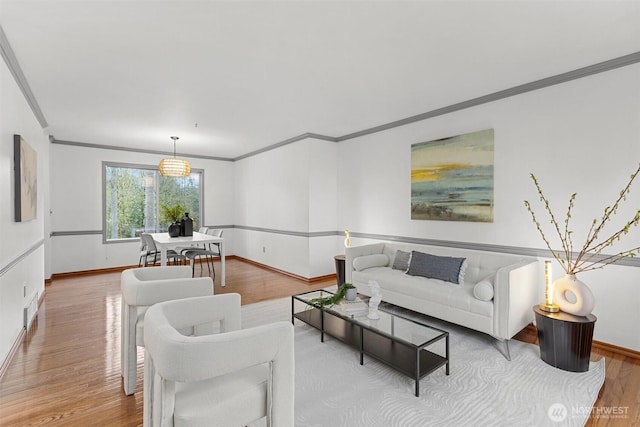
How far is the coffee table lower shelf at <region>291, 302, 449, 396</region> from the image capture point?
2.21 metres

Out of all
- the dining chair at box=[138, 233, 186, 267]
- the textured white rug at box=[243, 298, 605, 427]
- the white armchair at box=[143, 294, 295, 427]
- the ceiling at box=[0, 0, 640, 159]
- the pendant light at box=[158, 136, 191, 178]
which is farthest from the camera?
the pendant light at box=[158, 136, 191, 178]

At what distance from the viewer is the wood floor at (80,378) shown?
1948 mm

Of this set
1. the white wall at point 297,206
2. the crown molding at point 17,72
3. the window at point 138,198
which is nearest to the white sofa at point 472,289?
the white wall at point 297,206

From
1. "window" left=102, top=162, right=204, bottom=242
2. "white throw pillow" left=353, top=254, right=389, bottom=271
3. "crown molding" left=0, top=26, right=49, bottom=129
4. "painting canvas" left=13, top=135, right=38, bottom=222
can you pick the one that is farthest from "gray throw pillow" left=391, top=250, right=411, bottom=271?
"window" left=102, top=162, right=204, bottom=242

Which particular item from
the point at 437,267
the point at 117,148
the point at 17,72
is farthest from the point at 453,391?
the point at 117,148

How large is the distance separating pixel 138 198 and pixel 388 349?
6.27 metres

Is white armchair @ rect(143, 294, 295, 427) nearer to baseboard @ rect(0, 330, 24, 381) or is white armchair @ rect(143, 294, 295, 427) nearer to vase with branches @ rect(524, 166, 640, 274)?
baseboard @ rect(0, 330, 24, 381)

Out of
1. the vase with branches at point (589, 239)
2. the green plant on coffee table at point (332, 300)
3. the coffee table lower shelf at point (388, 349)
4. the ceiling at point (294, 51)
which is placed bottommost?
the coffee table lower shelf at point (388, 349)

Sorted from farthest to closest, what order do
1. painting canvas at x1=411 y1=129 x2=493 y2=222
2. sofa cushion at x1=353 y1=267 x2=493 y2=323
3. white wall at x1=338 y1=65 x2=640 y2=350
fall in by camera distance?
1. painting canvas at x1=411 y1=129 x2=493 y2=222
2. sofa cushion at x1=353 y1=267 x2=493 y2=323
3. white wall at x1=338 y1=65 x2=640 y2=350

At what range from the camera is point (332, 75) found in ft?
10.2

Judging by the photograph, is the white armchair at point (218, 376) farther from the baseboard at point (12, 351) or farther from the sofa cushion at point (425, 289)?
the sofa cushion at point (425, 289)

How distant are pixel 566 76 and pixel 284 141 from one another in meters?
4.16

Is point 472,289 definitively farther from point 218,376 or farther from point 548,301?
point 218,376

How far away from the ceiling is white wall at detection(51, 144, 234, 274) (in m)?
1.95
